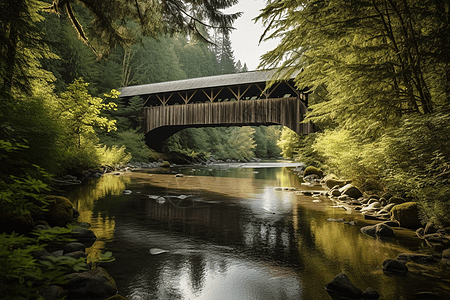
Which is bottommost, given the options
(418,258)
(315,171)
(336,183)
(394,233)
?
(418,258)

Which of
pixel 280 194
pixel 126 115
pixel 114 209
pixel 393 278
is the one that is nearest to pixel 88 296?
pixel 393 278

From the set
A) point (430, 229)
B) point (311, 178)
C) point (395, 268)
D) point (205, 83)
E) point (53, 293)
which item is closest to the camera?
point (53, 293)

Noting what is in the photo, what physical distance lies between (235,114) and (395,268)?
50.5ft

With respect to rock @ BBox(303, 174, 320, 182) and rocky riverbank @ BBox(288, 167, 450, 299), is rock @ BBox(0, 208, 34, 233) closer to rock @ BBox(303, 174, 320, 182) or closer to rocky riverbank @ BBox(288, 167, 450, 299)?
rocky riverbank @ BBox(288, 167, 450, 299)

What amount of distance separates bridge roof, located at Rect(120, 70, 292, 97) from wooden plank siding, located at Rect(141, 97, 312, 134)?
1200mm

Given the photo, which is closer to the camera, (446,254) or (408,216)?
(446,254)

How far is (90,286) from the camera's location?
280 centimetres

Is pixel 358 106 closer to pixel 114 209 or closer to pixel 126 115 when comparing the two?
pixel 114 209

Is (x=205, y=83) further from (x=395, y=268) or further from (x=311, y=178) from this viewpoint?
(x=395, y=268)

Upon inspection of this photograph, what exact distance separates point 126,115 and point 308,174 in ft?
48.7

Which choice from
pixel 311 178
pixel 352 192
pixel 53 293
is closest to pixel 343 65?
pixel 352 192

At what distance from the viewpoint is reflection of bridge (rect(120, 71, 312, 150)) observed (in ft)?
54.8

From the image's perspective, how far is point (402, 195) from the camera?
673 cm

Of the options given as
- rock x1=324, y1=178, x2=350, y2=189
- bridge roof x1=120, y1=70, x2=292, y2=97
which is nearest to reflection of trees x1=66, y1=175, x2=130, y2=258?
rock x1=324, y1=178, x2=350, y2=189
